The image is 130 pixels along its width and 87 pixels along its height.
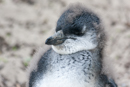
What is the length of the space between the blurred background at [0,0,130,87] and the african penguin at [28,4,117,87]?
1302 mm

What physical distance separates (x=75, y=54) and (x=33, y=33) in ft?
11.2

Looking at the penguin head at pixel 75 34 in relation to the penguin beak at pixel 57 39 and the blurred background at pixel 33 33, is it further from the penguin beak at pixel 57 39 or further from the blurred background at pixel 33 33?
the blurred background at pixel 33 33

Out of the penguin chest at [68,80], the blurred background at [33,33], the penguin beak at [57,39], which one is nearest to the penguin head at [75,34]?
the penguin beak at [57,39]

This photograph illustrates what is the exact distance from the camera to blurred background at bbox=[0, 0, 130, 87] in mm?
4715

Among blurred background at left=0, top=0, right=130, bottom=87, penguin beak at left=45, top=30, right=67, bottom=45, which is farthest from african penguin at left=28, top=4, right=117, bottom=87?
blurred background at left=0, top=0, right=130, bottom=87

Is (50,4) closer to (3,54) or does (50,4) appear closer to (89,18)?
(3,54)

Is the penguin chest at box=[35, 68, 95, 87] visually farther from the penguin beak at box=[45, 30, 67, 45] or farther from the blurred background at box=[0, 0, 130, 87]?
the blurred background at box=[0, 0, 130, 87]

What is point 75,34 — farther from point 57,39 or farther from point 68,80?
point 68,80

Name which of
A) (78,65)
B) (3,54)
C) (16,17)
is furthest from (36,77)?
(16,17)

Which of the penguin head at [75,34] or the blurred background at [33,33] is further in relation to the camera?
the blurred background at [33,33]

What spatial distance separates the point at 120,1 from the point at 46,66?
4705 millimetres

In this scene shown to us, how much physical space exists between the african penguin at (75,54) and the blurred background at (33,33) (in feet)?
4.27

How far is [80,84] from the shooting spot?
2.91 m

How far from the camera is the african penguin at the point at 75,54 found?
292 cm
